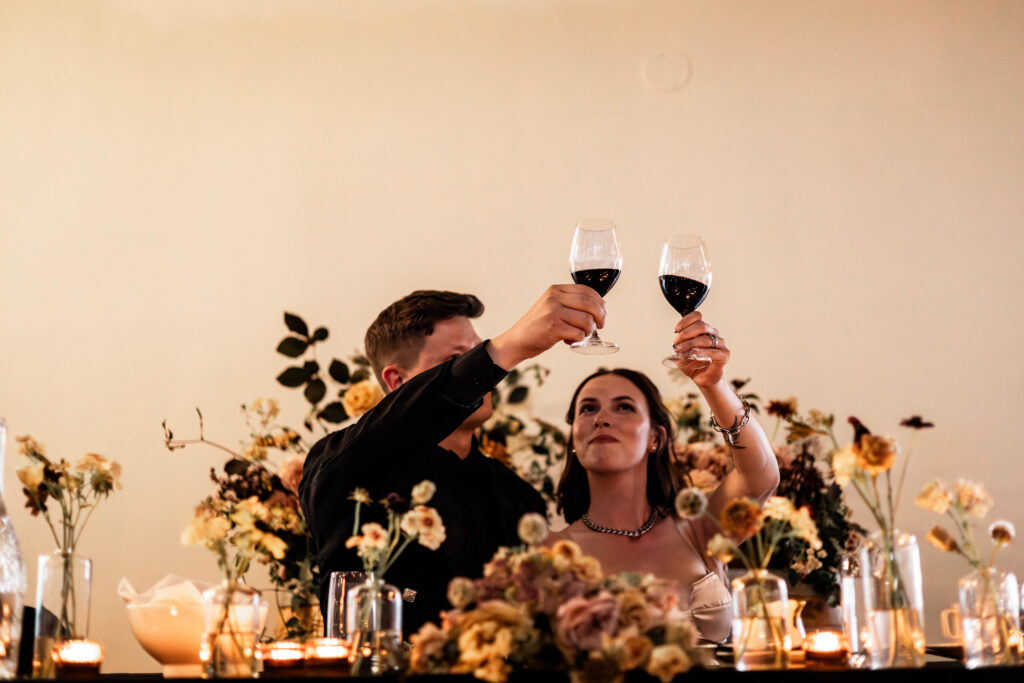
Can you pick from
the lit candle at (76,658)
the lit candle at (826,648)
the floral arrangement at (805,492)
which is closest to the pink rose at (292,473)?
the floral arrangement at (805,492)

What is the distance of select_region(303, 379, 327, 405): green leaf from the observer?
300cm

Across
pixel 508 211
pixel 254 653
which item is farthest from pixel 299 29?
pixel 254 653

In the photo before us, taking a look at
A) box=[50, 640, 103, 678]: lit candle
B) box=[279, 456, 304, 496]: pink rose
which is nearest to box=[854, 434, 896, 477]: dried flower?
box=[50, 640, 103, 678]: lit candle

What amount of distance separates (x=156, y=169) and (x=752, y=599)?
3.01 m

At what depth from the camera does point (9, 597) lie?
1.43 m

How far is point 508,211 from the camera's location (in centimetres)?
371

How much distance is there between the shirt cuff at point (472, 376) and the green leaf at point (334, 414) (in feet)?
3.96

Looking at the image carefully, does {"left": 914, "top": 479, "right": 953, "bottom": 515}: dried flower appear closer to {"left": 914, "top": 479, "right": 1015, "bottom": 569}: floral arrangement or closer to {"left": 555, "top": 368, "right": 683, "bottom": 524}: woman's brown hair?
{"left": 914, "top": 479, "right": 1015, "bottom": 569}: floral arrangement

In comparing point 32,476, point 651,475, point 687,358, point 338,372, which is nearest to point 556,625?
point 687,358

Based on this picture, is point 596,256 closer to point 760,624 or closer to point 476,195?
point 760,624

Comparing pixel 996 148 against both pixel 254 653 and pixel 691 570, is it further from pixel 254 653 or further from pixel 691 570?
pixel 254 653

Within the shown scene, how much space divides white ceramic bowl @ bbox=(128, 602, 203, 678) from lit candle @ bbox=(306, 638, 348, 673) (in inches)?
7.1

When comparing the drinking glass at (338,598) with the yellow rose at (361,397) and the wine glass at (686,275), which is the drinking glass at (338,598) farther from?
the yellow rose at (361,397)

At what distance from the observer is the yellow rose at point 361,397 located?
278 centimetres
